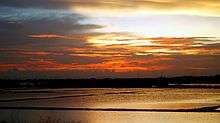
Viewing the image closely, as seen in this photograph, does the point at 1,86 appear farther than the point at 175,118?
Yes

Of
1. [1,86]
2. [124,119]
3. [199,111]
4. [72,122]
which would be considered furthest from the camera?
[1,86]

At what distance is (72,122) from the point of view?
953 inches

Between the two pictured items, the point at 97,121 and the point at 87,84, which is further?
the point at 87,84

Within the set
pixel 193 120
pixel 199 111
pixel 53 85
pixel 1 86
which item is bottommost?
pixel 193 120

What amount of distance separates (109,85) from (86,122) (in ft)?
449

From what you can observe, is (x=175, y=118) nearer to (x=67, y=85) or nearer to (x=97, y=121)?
(x=97, y=121)

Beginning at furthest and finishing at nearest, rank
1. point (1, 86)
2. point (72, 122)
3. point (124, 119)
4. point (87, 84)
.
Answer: point (87, 84), point (1, 86), point (124, 119), point (72, 122)

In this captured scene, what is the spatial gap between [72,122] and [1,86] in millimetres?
111452

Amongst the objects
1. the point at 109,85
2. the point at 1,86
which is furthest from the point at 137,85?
the point at 1,86

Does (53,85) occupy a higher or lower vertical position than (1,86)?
higher

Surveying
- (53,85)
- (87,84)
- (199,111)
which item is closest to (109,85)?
(87,84)

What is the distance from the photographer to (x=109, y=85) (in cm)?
16162

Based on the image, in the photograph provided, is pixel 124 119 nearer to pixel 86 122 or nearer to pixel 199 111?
pixel 86 122

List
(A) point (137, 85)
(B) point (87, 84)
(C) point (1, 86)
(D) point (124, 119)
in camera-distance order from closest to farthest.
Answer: (D) point (124, 119) < (C) point (1, 86) < (A) point (137, 85) < (B) point (87, 84)
